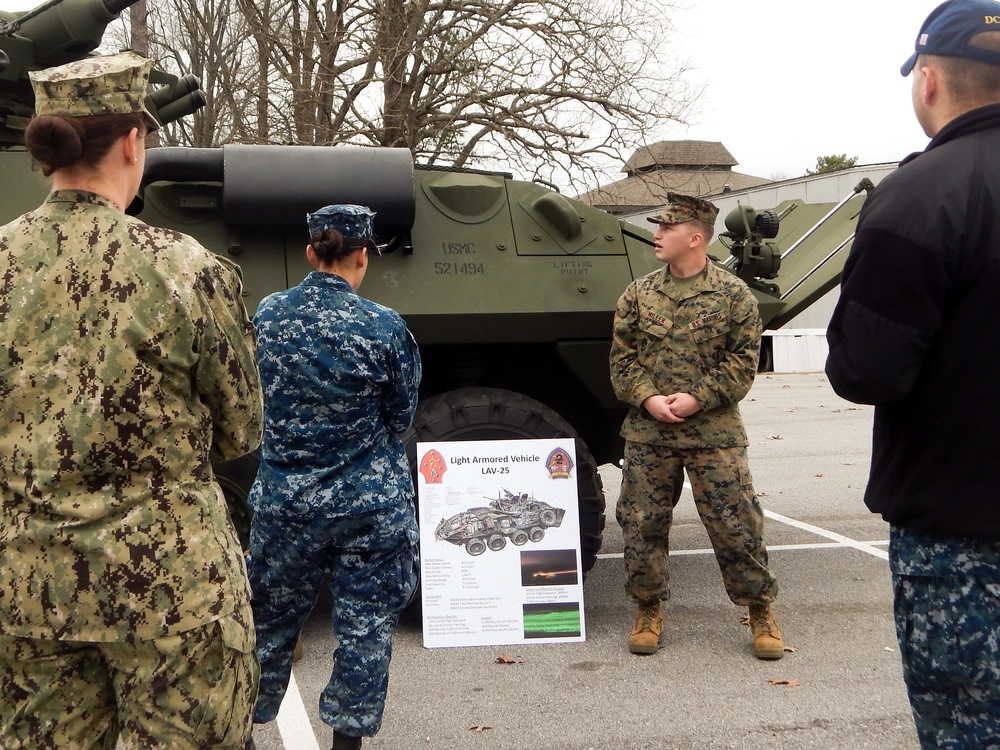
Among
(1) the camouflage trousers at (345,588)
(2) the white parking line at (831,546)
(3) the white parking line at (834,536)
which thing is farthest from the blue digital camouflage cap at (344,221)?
(3) the white parking line at (834,536)

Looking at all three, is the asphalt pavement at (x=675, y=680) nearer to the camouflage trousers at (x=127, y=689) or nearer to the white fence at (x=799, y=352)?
the camouflage trousers at (x=127, y=689)

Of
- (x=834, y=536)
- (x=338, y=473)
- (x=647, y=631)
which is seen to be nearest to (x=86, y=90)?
(x=338, y=473)

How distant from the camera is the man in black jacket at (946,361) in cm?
201

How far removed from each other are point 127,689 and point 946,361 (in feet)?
5.48

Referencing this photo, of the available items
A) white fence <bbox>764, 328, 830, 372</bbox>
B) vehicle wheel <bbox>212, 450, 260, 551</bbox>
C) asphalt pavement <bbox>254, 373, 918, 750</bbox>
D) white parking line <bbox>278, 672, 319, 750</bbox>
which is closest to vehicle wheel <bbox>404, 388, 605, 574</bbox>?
asphalt pavement <bbox>254, 373, 918, 750</bbox>

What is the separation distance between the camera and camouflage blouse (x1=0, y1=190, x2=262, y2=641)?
1847 millimetres

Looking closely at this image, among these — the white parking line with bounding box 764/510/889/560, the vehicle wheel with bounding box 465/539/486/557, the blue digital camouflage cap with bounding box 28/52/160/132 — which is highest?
the blue digital camouflage cap with bounding box 28/52/160/132

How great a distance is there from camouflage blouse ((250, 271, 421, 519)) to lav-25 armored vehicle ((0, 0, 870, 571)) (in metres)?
1.44

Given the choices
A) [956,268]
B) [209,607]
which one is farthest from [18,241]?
[956,268]

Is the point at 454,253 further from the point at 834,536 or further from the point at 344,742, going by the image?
the point at 834,536

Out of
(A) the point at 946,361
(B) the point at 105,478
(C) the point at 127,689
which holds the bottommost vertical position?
(C) the point at 127,689

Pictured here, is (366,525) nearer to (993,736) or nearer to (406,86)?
(993,736)

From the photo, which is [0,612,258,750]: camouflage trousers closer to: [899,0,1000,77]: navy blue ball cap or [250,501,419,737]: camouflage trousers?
[250,501,419,737]: camouflage trousers

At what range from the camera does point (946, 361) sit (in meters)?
2.07
